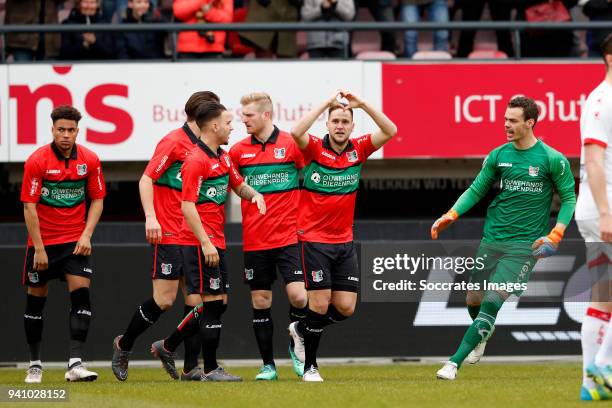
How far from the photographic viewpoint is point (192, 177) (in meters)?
9.62

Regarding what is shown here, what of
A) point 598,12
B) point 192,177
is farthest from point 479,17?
point 192,177

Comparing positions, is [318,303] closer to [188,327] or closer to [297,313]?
[297,313]

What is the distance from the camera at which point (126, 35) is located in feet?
46.6

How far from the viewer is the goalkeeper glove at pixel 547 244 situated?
31.8ft

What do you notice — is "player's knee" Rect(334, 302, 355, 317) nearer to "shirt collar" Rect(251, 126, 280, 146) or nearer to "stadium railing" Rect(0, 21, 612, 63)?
"shirt collar" Rect(251, 126, 280, 146)

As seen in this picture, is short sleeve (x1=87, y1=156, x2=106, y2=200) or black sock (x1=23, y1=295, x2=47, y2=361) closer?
short sleeve (x1=87, y1=156, x2=106, y2=200)

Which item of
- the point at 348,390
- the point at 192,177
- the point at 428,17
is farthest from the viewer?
the point at 428,17

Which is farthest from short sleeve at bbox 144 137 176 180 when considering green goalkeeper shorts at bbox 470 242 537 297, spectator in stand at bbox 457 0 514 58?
spectator in stand at bbox 457 0 514 58

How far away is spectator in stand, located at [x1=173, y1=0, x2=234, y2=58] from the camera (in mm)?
14281

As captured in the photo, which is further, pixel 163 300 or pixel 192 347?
pixel 192 347

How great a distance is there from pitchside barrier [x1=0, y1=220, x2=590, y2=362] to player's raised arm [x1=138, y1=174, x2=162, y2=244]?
9.41 feet

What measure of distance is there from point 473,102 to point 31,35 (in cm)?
495

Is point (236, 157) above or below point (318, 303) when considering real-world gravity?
above

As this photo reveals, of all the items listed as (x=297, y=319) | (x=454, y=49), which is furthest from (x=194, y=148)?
(x=454, y=49)
